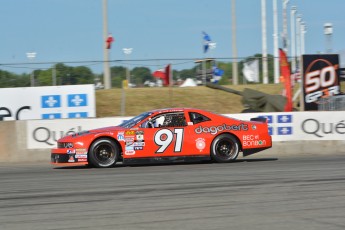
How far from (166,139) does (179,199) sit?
525 centimetres

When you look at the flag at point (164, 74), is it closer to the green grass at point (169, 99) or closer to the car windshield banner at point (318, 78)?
the green grass at point (169, 99)

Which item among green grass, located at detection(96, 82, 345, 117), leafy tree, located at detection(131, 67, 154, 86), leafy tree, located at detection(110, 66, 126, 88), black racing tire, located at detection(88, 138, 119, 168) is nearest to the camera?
black racing tire, located at detection(88, 138, 119, 168)

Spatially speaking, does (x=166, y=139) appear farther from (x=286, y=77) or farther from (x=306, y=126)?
(x=286, y=77)

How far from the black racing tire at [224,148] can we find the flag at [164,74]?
6219mm

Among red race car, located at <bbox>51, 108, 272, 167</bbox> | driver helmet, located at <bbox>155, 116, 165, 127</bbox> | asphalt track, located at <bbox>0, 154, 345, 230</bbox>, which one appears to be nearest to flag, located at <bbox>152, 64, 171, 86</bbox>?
red race car, located at <bbox>51, 108, 272, 167</bbox>

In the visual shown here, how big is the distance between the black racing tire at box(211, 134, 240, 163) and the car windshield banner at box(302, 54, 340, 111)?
23.2ft

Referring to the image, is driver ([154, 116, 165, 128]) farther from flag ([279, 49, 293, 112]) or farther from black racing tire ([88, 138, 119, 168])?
flag ([279, 49, 293, 112])

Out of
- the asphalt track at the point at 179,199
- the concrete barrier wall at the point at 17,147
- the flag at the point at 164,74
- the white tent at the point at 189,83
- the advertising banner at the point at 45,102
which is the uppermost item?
the flag at the point at 164,74

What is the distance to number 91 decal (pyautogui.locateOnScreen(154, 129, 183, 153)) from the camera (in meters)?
13.0

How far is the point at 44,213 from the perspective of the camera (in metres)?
6.95

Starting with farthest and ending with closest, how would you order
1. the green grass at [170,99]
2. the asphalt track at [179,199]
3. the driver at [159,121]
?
the green grass at [170,99] → the driver at [159,121] → the asphalt track at [179,199]

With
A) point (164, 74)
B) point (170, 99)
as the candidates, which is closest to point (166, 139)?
point (164, 74)

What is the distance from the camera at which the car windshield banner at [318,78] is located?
19688 millimetres

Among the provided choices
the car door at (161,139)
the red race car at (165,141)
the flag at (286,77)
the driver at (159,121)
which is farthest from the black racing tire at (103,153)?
the flag at (286,77)
